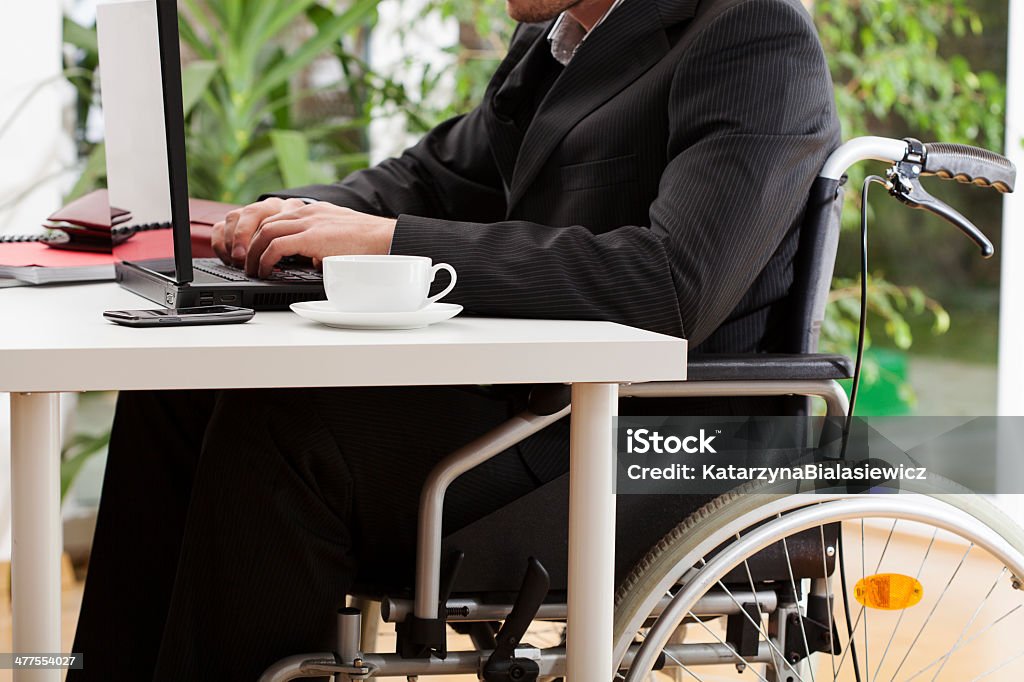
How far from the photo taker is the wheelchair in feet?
3.09

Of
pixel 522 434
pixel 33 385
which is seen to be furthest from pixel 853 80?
pixel 33 385

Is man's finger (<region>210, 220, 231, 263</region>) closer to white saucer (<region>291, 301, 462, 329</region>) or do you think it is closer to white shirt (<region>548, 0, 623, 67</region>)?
white saucer (<region>291, 301, 462, 329</region>)

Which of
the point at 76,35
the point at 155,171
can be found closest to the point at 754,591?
the point at 155,171

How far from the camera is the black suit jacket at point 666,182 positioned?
3.18 ft

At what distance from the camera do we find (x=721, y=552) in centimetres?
94

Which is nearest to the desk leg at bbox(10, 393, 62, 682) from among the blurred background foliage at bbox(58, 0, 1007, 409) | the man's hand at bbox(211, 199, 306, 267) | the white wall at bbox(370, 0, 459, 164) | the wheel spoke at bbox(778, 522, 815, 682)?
the man's hand at bbox(211, 199, 306, 267)

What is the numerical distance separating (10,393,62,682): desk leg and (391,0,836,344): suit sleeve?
0.35 metres

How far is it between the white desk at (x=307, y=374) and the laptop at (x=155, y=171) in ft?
0.29

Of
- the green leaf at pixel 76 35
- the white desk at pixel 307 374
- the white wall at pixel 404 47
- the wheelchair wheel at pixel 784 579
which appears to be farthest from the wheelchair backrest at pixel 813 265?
the white wall at pixel 404 47

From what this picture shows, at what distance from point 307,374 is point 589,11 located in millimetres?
861

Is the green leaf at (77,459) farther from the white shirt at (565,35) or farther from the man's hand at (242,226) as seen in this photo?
the white shirt at (565,35)

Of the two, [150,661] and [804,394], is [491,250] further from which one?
[150,661]

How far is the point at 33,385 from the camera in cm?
67

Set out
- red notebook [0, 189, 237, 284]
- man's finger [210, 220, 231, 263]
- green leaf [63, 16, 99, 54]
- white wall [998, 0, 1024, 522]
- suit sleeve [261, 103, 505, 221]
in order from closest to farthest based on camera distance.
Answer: red notebook [0, 189, 237, 284] < man's finger [210, 220, 231, 263] < suit sleeve [261, 103, 505, 221] < green leaf [63, 16, 99, 54] < white wall [998, 0, 1024, 522]
